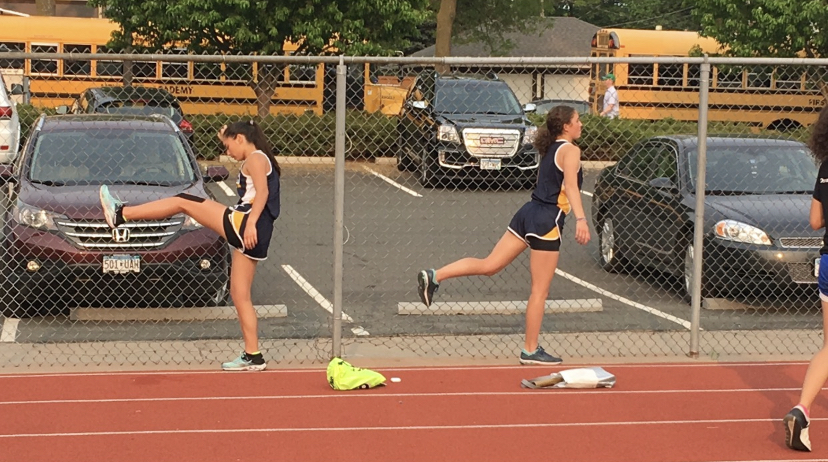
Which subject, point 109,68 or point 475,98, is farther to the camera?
point 109,68

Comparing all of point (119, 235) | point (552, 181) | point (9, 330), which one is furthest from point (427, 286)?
point (9, 330)

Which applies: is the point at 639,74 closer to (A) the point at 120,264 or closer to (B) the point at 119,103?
(B) the point at 119,103

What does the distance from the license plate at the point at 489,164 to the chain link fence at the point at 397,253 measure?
1.6 inches

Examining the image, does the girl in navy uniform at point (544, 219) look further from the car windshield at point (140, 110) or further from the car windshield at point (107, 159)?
the car windshield at point (140, 110)

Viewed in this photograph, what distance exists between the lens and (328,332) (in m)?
10.1

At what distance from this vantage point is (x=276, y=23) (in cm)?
2692

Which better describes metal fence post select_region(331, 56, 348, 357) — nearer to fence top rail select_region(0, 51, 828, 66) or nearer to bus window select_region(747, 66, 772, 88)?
fence top rail select_region(0, 51, 828, 66)

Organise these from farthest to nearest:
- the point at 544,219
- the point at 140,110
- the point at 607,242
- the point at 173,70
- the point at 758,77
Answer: the point at 758,77, the point at 140,110, the point at 173,70, the point at 607,242, the point at 544,219

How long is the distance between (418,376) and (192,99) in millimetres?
8826

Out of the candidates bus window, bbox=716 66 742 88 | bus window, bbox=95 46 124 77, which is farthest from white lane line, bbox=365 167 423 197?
bus window, bbox=716 66 742 88

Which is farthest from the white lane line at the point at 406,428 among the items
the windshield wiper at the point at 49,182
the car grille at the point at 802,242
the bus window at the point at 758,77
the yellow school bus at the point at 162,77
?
the bus window at the point at 758,77

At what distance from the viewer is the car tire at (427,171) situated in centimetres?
1355

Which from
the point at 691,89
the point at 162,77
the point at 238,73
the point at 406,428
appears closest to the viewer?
the point at 406,428

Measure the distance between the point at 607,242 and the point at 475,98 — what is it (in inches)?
300
